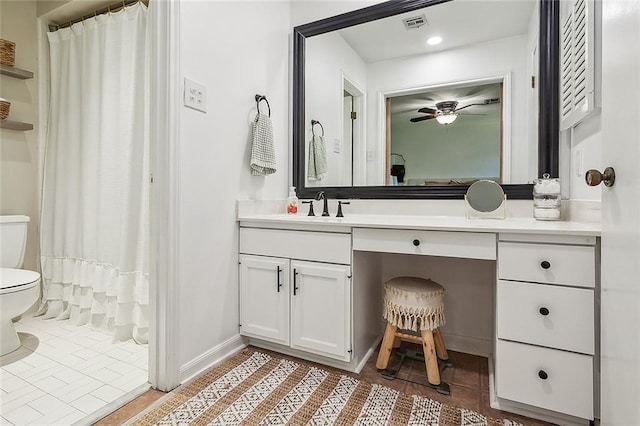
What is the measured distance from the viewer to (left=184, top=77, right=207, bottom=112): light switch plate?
1.57 metres

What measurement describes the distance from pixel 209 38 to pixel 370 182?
119cm

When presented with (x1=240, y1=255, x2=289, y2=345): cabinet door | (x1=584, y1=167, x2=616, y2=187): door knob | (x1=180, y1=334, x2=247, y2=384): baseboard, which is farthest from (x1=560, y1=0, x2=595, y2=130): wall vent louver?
(x1=180, y1=334, x2=247, y2=384): baseboard

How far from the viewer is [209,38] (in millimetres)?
1703

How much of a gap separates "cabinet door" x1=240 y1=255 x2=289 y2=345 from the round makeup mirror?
3.29 ft

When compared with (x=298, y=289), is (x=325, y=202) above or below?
above

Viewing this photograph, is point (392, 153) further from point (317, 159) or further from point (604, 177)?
point (604, 177)

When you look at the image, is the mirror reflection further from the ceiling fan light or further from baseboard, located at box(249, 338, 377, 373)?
baseboard, located at box(249, 338, 377, 373)

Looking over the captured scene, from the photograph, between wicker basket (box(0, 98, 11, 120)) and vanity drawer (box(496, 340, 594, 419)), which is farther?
wicker basket (box(0, 98, 11, 120))

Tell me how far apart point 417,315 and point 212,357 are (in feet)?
3.45

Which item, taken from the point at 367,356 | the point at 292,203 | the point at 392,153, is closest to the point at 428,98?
the point at 392,153

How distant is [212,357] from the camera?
1734mm

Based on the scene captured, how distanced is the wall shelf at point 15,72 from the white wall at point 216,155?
1.68 meters

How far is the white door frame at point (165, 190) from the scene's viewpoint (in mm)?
1492

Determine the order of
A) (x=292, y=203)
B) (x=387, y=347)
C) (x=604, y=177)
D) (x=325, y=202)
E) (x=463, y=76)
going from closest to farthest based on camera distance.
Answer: (x=604, y=177), (x=387, y=347), (x=463, y=76), (x=325, y=202), (x=292, y=203)
